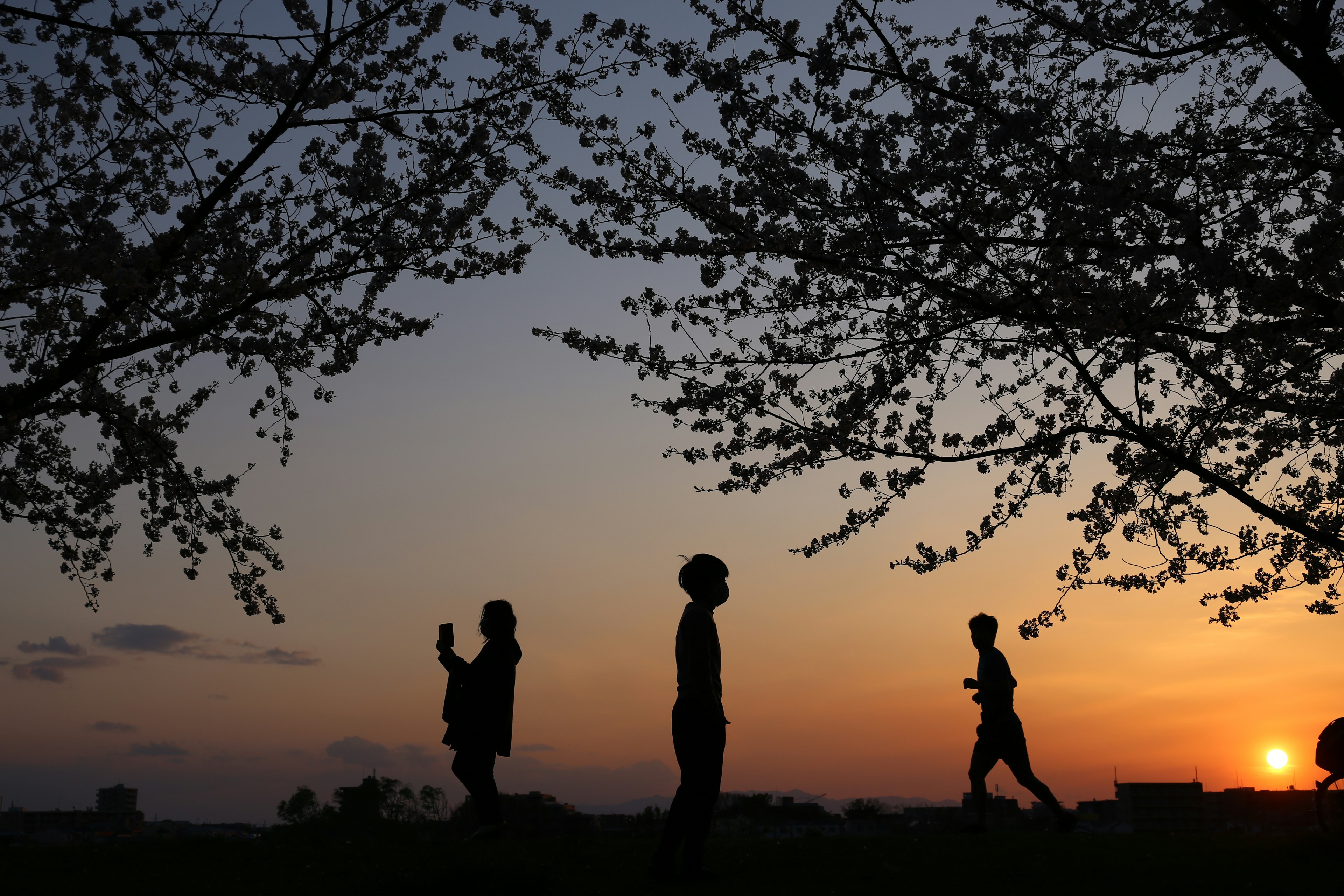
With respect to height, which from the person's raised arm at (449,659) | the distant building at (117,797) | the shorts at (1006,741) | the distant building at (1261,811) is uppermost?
the person's raised arm at (449,659)

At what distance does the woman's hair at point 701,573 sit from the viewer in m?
6.26

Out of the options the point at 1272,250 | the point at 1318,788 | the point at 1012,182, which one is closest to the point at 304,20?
the point at 1012,182

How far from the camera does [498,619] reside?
8.23 metres

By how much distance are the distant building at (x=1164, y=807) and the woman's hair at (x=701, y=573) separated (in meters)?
5.97

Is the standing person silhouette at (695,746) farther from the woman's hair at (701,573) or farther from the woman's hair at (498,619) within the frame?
the woman's hair at (498,619)

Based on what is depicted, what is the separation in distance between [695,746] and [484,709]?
9.43ft

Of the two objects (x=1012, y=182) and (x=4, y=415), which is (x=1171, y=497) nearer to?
(x=1012, y=182)

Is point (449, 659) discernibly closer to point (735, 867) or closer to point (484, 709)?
point (484, 709)

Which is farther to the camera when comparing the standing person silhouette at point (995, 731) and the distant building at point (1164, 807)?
the distant building at point (1164, 807)

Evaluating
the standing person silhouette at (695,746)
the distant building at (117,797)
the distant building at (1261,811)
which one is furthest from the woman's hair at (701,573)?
the distant building at (117,797)

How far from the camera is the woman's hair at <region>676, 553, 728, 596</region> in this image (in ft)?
20.5

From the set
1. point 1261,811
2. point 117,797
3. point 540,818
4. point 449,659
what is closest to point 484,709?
point 449,659

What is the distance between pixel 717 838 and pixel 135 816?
59579 mm

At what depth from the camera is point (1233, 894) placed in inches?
231
